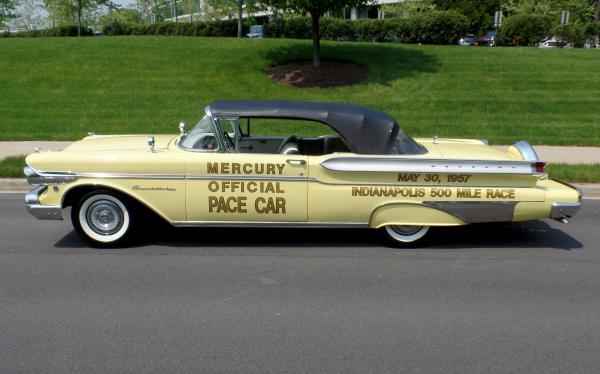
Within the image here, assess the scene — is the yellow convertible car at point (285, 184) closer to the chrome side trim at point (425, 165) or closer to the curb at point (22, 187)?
the chrome side trim at point (425, 165)

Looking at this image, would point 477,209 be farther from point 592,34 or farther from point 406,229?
point 592,34

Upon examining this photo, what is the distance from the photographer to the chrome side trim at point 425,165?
6434mm

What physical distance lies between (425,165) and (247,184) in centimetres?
184

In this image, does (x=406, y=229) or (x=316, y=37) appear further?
(x=316, y=37)

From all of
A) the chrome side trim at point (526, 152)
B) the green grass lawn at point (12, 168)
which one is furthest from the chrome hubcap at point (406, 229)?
the green grass lawn at point (12, 168)

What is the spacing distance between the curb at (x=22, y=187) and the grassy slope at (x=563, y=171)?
14cm

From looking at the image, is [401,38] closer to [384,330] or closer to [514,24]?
[514,24]

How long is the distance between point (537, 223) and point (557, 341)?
143 inches

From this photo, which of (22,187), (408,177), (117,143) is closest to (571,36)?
(408,177)

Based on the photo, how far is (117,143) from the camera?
7.04m

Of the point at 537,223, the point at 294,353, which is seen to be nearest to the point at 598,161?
the point at 537,223

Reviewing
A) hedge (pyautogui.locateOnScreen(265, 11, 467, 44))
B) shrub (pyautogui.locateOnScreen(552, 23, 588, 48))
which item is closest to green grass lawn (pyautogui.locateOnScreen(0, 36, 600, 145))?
shrub (pyautogui.locateOnScreen(552, 23, 588, 48))

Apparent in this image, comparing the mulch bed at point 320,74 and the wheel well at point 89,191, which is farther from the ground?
the mulch bed at point 320,74

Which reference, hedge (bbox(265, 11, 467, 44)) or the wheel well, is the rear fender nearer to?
the wheel well
